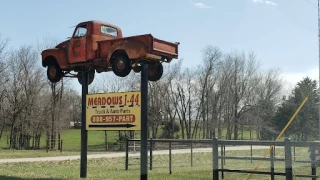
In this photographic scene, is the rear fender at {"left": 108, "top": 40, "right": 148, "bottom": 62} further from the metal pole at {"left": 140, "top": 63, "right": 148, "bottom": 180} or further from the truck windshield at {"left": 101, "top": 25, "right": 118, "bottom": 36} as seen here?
the truck windshield at {"left": 101, "top": 25, "right": 118, "bottom": 36}

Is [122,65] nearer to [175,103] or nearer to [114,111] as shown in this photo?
[114,111]

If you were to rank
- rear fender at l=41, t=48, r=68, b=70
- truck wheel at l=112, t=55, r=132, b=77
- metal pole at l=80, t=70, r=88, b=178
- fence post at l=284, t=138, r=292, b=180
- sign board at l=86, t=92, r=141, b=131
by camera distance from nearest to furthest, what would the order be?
fence post at l=284, t=138, r=292, b=180
sign board at l=86, t=92, r=141, b=131
truck wheel at l=112, t=55, r=132, b=77
metal pole at l=80, t=70, r=88, b=178
rear fender at l=41, t=48, r=68, b=70

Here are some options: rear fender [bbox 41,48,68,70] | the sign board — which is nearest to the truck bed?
the sign board

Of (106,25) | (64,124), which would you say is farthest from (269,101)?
(106,25)

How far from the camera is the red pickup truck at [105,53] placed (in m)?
10.6

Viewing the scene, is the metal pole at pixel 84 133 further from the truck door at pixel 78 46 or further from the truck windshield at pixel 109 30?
the truck windshield at pixel 109 30

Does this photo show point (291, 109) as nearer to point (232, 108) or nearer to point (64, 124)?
point (232, 108)

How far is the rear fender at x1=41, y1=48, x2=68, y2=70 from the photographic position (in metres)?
12.6

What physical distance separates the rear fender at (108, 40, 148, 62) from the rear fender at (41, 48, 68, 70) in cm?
213

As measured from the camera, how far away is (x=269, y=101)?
4409 cm

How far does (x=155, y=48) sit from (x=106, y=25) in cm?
237

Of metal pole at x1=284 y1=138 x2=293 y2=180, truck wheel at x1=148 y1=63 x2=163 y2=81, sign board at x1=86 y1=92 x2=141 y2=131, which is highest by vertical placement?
truck wheel at x1=148 y1=63 x2=163 y2=81

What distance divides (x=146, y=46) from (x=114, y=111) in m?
1.94

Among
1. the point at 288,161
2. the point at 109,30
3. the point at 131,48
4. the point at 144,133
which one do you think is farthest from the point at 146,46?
the point at 288,161
